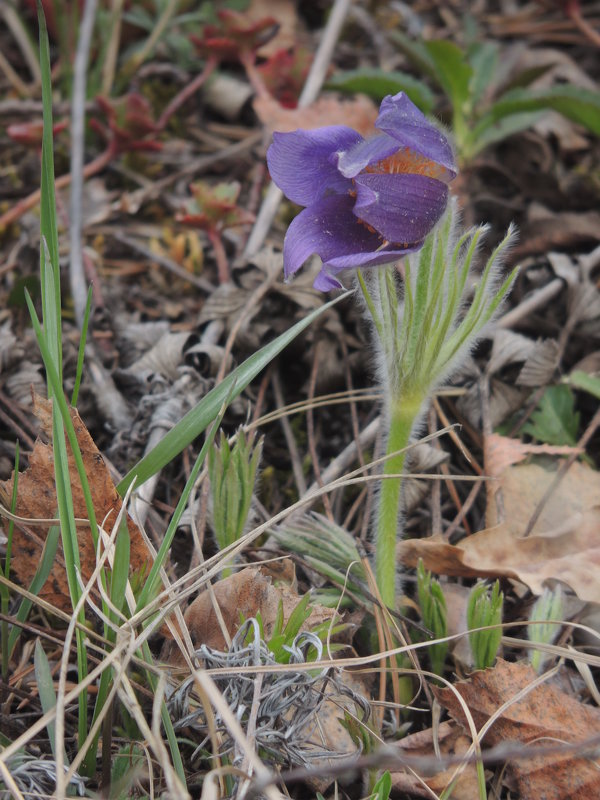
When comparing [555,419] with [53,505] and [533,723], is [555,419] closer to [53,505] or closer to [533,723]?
[533,723]

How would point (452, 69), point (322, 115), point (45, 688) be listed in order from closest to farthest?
point (45, 688)
point (452, 69)
point (322, 115)

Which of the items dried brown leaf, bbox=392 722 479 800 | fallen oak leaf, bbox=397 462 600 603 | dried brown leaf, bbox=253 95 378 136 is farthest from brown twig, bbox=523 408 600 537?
dried brown leaf, bbox=253 95 378 136

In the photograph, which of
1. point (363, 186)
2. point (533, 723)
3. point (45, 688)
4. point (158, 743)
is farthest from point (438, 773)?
point (363, 186)

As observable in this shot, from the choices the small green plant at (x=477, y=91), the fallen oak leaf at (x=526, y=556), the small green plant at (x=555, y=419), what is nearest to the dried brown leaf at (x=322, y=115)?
the small green plant at (x=477, y=91)

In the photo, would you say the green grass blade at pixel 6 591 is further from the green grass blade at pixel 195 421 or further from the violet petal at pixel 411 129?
the violet petal at pixel 411 129

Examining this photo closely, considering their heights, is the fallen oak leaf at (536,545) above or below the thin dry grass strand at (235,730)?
below

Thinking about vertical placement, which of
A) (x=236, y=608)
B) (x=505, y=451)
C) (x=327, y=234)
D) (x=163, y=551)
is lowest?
(x=505, y=451)
